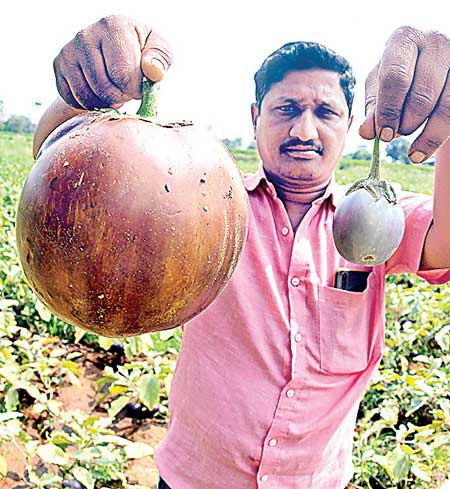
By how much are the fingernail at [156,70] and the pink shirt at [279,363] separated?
0.94 m

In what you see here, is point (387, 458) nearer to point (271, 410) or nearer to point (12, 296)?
point (271, 410)

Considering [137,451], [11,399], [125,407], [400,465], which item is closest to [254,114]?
[137,451]

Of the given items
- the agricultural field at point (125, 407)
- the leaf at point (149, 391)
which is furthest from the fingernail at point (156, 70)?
the leaf at point (149, 391)

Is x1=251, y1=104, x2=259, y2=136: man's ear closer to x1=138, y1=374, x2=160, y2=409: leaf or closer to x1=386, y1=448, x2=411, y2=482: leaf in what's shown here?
x1=138, y1=374, x2=160, y2=409: leaf

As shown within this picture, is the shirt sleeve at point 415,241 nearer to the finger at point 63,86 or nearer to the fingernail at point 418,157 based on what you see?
the fingernail at point 418,157

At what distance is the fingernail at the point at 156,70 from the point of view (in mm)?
895

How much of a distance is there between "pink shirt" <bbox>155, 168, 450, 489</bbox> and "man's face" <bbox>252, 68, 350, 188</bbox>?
0.41 feet

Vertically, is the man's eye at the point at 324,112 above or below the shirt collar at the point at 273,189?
above

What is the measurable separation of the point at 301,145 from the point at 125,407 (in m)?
2.36

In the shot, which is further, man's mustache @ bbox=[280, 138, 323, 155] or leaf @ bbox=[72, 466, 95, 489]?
leaf @ bbox=[72, 466, 95, 489]

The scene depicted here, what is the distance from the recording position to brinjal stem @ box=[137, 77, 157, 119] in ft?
2.98

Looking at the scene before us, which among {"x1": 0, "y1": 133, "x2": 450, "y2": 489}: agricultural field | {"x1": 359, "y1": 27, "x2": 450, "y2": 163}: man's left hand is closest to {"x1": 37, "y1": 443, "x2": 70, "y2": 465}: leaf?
{"x1": 0, "y1": 133, "x2": 450, "y2": 489}: agricultural field

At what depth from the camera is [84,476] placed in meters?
2.43

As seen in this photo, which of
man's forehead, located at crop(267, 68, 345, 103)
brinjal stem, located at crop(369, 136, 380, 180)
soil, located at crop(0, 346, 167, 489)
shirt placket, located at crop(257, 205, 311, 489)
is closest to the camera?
brinjal stem, located at crop(369, 136, 380, 180)
